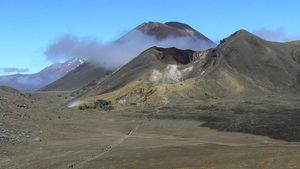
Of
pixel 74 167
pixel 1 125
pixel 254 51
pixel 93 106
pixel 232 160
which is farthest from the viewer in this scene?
pixel 254 51

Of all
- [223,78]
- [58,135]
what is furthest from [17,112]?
[223,78]

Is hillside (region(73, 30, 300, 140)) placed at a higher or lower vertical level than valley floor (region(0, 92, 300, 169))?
higher

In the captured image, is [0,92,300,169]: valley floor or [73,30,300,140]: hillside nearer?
[0,92,300,169]: valley floor

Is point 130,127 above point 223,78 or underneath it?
underneath

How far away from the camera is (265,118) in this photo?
91.8 m

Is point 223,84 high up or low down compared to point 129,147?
up

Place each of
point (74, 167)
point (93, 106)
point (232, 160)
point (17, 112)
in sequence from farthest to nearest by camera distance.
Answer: point (93, 106) < point (17, 112) < point (74, 167) < point (232, 160)

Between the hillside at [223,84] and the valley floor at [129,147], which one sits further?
the hillside at [223,84]

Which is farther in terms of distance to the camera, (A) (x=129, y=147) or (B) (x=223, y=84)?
(B) (x=223, y=84)

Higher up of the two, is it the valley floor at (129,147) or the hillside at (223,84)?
the hillside at (223,84)

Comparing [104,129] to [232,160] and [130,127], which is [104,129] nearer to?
[130,127]

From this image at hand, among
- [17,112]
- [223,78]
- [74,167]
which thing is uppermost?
[223,78]

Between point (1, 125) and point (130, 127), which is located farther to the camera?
point (130, 127)

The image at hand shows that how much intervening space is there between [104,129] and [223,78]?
280 feet
